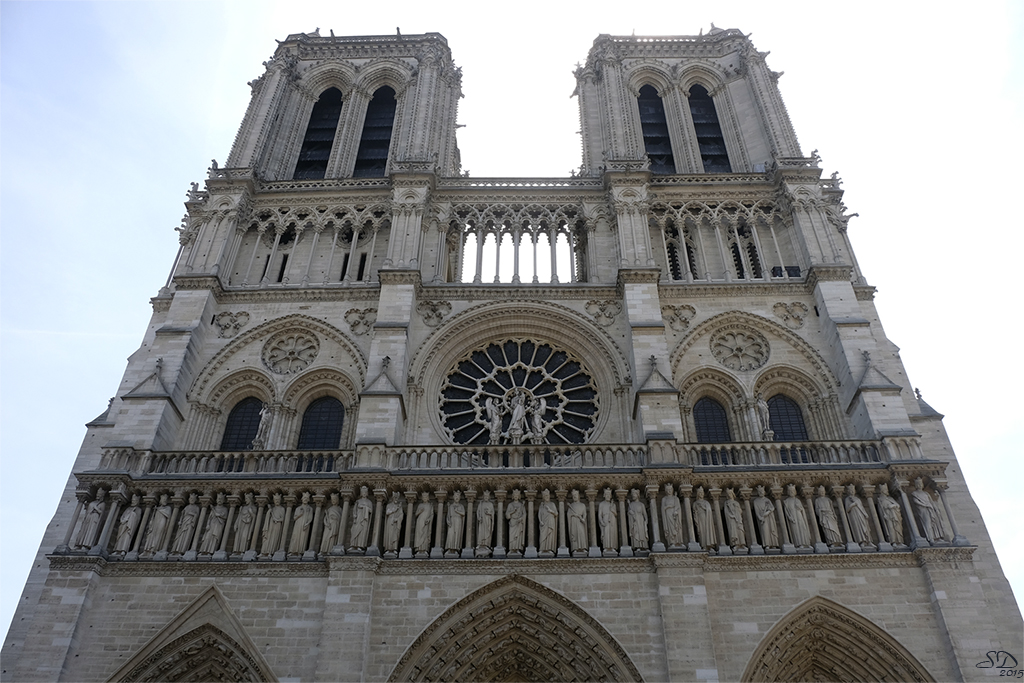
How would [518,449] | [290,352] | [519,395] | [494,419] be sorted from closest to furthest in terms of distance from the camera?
[518,449]
[494,419]
[519,395]
[290,352]

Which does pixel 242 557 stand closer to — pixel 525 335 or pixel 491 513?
pixel 491 513

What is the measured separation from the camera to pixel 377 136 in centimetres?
2653

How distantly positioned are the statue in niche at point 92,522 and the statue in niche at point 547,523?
28.2 feet

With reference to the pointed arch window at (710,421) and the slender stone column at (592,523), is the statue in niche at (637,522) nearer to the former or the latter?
the slender stone column at (592,523)

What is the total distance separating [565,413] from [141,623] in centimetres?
987

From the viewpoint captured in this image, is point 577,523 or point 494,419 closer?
point 577,523

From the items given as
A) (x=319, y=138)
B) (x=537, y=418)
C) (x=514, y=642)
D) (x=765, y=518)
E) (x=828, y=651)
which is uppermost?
(x=319, y=138)

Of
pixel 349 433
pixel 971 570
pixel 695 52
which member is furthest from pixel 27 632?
pixel 695 52

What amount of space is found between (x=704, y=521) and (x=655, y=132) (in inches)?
609

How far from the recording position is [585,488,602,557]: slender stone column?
48.5ft

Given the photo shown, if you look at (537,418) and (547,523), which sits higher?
(537,418)

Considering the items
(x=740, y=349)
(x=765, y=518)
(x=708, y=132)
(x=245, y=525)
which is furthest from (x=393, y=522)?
(x=708, y=132)

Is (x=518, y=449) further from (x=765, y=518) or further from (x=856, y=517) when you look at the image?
(x=856, y=517)

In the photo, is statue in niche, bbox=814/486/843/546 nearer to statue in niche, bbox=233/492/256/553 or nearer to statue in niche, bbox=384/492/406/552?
statue in niche, bbox=384/492/406/552
